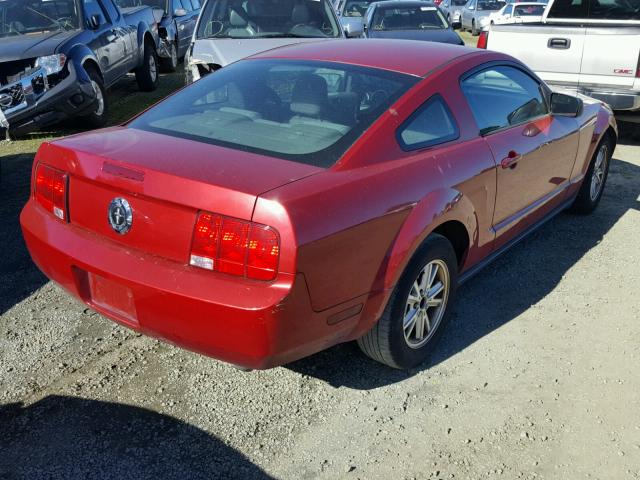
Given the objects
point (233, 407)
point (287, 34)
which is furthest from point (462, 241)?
point (287, 34)

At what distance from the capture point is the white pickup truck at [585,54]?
7133mm

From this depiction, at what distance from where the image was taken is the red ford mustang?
8.17ft

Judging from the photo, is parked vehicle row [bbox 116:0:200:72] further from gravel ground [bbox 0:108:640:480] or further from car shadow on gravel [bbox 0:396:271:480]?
car shadow on gravel [bbox 0:396:271:480]

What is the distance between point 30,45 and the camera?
7.46 metres

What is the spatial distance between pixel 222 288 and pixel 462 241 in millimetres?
1570

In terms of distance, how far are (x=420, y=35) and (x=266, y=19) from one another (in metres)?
3.78

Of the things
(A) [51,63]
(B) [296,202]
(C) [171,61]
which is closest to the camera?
(B) [296,202]

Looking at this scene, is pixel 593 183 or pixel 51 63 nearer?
pixel 593 183

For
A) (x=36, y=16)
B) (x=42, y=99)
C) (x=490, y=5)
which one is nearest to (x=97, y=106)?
(x=42, y=99)

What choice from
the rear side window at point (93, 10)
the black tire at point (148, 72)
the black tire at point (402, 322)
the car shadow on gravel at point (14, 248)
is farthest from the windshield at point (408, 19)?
the black tire at point (402, 322)

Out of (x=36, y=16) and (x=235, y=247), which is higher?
(x=36, y=16)

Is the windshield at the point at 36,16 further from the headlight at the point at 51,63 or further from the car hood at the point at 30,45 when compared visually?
the headlight at the point at 51,63

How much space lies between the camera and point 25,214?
327 centimetres

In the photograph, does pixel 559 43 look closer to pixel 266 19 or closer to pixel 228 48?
pixel 266 19
